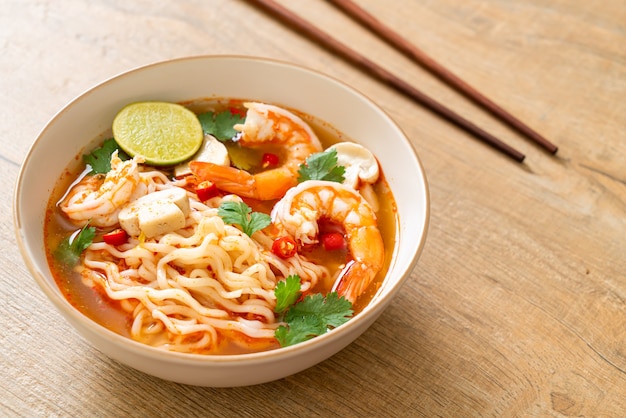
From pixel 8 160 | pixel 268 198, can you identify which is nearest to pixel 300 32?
pixel 268 198

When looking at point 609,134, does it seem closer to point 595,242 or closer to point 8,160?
point 595,242

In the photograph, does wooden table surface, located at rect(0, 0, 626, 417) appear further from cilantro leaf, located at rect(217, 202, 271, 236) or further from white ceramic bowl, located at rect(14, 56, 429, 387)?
cilantro leaf, located at rect(217, 202, 271, 236)

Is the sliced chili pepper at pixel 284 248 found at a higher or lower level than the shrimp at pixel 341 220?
lower

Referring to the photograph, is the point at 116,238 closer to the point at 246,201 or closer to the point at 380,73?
the point at 246,201

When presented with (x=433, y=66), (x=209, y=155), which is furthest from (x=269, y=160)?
(x=433, y=66)

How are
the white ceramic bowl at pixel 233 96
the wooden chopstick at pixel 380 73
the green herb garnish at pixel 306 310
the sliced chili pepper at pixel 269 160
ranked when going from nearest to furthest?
the white ceramic bowl at pixel 233 96
the green herb garnish at pixel 306 310
the sliced chili pepper at pixel 269 160
the wooden chopstick at pixel 380 73

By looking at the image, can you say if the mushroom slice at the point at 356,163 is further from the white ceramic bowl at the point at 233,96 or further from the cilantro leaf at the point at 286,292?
the cilantro leaf at the point at 286,292

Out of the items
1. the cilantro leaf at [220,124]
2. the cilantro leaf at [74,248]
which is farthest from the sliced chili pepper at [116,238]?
the cilantro leaf at [220,124]
